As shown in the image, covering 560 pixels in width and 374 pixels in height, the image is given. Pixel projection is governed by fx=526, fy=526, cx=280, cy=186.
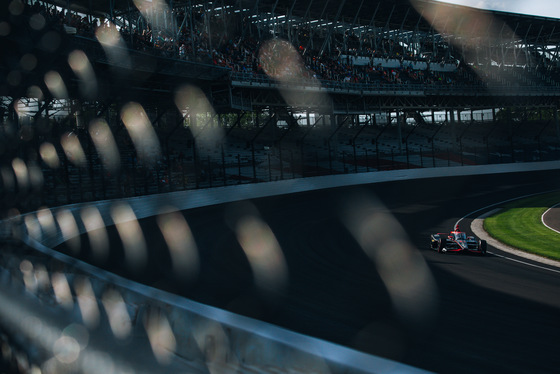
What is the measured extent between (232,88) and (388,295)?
2750 cm

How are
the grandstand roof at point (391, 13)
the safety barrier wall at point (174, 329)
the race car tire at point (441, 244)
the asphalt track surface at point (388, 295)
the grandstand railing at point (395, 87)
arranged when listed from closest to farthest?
the safety barrier wall at point (174, 329)
the asphalt track surface at point (388, 295)
the race car tire at point (441, 244)
the grandstand railing at point (395, 87)
the grandstand roof at point (391, 13)

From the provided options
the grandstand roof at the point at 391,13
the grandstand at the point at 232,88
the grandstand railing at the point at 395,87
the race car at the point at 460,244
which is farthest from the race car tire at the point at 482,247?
the grandstand roof at the point at 391,13

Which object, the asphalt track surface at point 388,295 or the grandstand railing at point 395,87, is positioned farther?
the grandstand railing at point 395,87

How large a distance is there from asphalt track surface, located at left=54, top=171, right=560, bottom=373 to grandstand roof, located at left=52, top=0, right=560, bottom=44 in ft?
83.3

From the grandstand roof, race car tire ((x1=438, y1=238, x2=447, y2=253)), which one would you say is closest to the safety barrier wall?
race car tire ((x1=438, y1=238, x2=447, y2=253))

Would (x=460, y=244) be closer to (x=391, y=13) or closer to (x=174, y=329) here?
(x=174, y=329)

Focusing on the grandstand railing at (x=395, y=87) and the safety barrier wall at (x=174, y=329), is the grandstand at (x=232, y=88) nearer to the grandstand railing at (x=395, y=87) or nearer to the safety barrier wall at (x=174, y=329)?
the grandstand railing at (x=395, y=87)

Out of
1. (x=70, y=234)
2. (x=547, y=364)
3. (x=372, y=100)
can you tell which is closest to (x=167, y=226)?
(x=70, y=234)

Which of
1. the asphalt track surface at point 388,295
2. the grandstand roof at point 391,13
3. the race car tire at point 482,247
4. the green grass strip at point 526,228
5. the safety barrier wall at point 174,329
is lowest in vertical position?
the green grass strip at point 526,228

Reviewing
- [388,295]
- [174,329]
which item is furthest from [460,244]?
[174,329]

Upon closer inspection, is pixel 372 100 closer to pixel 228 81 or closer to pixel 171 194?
pixel 228 81

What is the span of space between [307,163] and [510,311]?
97.9 feet

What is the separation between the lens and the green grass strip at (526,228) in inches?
651

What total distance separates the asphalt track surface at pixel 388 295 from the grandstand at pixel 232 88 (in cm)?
738
